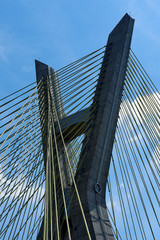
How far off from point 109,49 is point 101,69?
0.83 m

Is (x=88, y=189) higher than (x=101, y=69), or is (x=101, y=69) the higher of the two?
(x=101, y=69)

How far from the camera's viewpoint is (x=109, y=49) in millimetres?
10422

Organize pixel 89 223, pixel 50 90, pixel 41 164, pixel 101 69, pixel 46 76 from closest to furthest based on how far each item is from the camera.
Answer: pixel 89 223 < pixel 41 164 < pixel 101 69 < pixel 50 90 < pixel 46 76

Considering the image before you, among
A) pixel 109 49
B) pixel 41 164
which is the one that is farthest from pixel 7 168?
pixel 109 49

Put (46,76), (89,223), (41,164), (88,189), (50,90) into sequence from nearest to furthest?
(89,223) < (88,189) < (41,164) < (50,90) < (46,76)

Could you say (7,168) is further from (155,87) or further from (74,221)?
(155,87)

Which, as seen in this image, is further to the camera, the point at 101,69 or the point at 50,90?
the point at 50,90

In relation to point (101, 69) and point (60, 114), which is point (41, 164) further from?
point (101, 69)

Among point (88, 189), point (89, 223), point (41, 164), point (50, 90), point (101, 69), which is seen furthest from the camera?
point (50, 90)

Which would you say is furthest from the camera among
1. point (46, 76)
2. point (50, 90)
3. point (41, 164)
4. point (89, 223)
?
point (46, 76)

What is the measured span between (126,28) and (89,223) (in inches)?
258

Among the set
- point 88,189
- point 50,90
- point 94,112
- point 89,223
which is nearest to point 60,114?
point 50,90

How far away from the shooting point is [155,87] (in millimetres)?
10828

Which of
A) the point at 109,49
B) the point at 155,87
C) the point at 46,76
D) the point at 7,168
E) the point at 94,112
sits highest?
the point at 46,76
